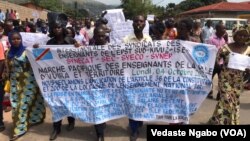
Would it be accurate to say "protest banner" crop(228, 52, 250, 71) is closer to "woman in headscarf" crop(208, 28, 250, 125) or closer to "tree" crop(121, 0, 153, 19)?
"woman in headscarf" crop(208, 28, 250, 125)

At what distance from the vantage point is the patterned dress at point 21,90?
5602 millimetres

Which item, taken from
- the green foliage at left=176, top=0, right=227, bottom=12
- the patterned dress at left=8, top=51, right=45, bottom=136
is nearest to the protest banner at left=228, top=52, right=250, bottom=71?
the patterned dress at left=8, top=51, right=45, bottom=136

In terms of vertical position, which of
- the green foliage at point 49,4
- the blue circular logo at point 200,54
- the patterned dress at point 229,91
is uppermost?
the green foliage at point 49,4

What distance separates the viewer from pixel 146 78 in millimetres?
5273

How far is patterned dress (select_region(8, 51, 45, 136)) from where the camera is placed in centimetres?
560

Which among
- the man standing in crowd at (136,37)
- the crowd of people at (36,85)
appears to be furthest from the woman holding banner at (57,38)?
the man standing in crowd at (136,37)

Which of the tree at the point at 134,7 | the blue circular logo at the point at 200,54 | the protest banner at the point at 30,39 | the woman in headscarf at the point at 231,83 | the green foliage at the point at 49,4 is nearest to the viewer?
the blue circular logo at the point at 200,54

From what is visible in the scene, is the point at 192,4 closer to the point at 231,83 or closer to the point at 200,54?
the point at 231,83

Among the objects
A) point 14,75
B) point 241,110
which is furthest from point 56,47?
point 241,110

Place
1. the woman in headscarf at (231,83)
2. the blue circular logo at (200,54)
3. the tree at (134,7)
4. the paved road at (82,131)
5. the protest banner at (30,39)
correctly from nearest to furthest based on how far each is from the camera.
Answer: the blue circular logo at (200,54) < the woman in headscarf at (231,83) < the paved road at (82,131) < the protest banner at (30,39) < the tree at (134,7)

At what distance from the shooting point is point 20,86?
18.6 feet

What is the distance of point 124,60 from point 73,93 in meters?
0.90

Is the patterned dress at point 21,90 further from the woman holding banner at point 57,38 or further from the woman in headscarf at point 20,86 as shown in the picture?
the woman holding banner at point 57,38

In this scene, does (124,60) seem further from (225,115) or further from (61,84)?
A: (225,115)
